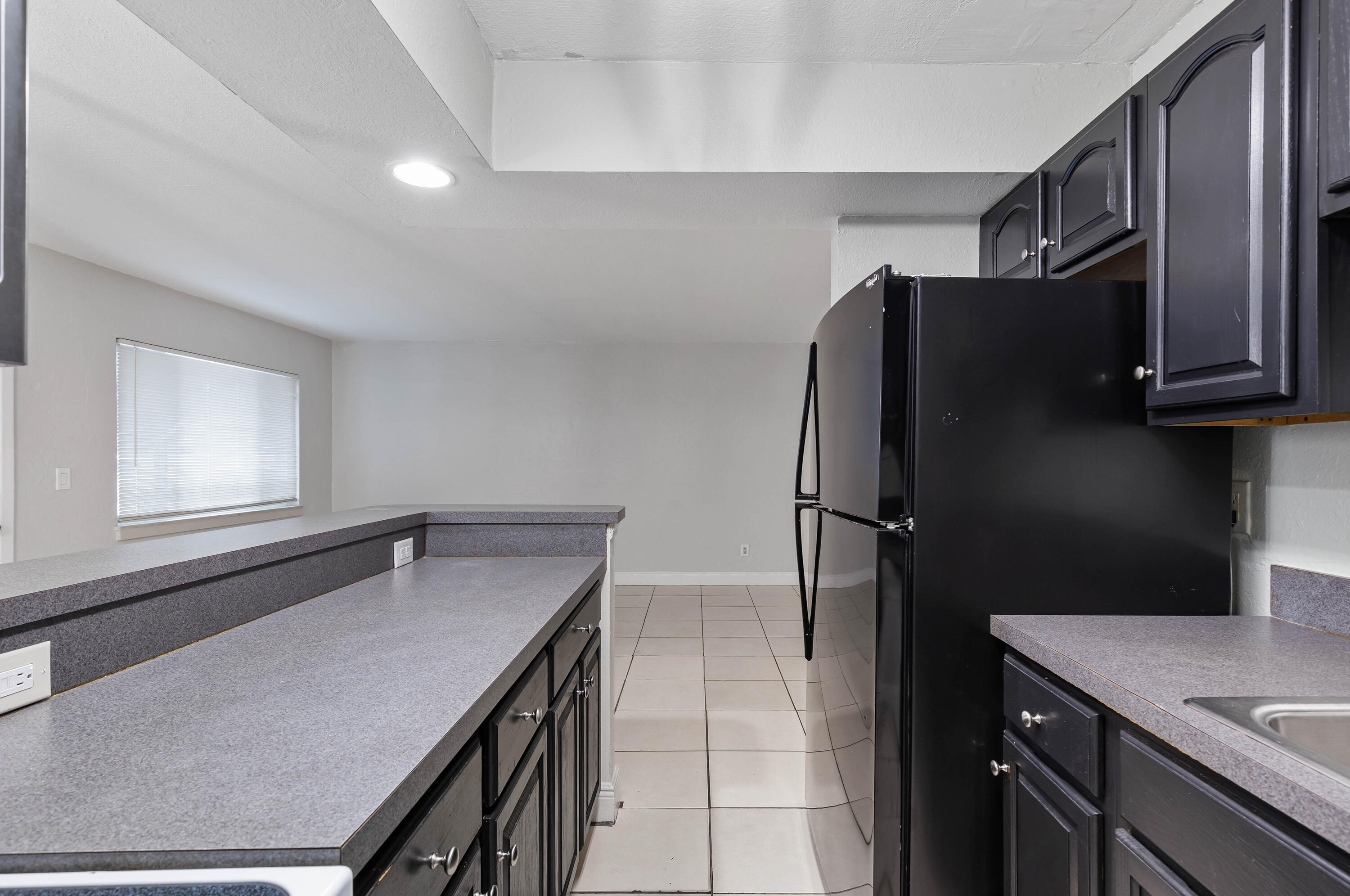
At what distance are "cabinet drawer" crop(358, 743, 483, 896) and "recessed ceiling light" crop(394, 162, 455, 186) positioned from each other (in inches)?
59.0

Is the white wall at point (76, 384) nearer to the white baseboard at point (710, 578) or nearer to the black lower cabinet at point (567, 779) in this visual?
the black lower cabinet at point (567, 779)

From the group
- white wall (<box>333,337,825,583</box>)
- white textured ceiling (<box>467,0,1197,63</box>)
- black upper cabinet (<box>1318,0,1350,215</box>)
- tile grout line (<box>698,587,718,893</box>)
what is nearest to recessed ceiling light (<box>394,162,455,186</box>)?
white textured ceiling (<box>467,0,1197,63</box>)

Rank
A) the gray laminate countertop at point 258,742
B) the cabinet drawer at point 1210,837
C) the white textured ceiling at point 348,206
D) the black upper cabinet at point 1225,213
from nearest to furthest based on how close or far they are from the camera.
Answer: the gray laminate countertop at point 258,742, the cabinet drawer at point 1210,837, the black upper cabinet at point 1225,213, the white textured ceiling at point 348,206

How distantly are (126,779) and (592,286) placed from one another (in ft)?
12.0

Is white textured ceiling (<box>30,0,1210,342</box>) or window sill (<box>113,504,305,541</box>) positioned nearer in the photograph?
white textured ceiling (<box>30,0,1210,342</box>)

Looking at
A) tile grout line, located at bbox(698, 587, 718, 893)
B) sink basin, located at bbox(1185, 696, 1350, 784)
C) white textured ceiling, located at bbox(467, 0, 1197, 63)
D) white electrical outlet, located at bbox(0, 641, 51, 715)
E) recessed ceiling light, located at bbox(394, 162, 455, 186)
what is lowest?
tile grout line, located at bbox(698, 587, 718, 893)

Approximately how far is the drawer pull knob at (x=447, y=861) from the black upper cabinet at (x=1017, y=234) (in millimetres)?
1774

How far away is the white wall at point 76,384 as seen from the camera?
3268mm

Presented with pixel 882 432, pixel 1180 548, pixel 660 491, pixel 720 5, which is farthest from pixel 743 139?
pixel 660 491

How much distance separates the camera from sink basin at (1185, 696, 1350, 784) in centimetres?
85

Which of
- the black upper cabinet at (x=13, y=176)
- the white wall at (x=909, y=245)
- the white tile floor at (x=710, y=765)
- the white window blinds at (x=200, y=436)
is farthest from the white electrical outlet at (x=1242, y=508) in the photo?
the white window blinds at (x=200, y=436)

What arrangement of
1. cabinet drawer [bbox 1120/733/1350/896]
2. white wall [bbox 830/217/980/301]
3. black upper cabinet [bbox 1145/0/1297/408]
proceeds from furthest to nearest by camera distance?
white wall [bbox 830/217/980/301] → black upper cabinet [bbox 1145/0/1297/408] → cabinet drawer [bbox 1120/733/1350/896]

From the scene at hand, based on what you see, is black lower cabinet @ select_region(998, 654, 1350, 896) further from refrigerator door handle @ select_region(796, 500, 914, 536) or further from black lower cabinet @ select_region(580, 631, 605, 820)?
black lower cabinet @ select_region(580, 631, 605, 820)

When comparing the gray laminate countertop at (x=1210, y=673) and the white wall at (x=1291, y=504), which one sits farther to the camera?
the white wall at (x=1291, y=504)
